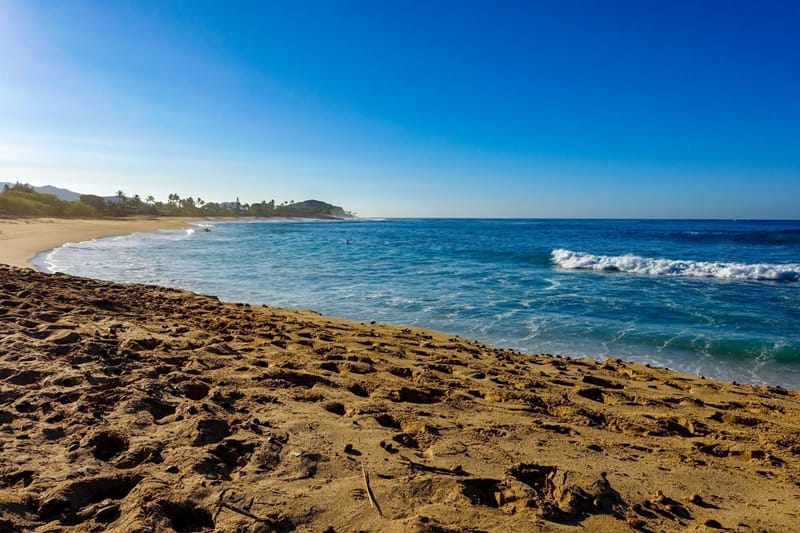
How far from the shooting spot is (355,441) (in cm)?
311

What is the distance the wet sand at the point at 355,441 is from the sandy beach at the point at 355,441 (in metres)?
0.02

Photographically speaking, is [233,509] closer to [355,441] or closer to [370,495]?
[370,495]

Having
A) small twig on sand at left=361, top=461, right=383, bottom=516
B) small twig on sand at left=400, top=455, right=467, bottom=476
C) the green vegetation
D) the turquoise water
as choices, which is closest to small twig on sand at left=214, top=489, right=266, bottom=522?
small twig on sand at left=361, top=461, right=383, bottom=516

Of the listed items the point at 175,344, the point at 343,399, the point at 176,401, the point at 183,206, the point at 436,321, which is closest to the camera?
the point at 176,401

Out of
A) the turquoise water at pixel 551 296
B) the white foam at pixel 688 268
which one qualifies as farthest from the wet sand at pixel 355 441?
the white foam at pixel 688 268

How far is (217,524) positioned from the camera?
215cm

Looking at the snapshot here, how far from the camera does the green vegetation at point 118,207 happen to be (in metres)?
50.0

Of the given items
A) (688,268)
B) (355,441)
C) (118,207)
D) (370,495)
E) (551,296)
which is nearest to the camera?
(370,495)

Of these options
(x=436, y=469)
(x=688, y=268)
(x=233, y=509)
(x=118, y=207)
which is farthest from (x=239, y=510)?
(x=118, y=207)

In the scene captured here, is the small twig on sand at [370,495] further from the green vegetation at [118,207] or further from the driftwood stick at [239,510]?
the green vegetation at [118,207]

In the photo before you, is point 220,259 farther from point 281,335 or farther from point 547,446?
point 547,446

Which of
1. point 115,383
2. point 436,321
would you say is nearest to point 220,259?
point 436,321

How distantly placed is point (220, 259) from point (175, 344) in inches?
676

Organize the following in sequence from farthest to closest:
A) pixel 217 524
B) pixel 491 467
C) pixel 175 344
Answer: pixel 175 344
pixel 491 467
pixel 217 524
